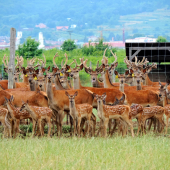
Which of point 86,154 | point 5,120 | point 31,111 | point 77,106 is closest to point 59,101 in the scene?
point 77,106

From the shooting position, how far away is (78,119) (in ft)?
29.6

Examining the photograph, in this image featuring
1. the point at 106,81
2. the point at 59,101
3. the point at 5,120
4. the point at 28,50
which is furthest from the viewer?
the point at 28,50

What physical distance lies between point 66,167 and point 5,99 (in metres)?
3.64

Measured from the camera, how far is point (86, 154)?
642 cm

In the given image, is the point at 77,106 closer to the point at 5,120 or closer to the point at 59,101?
the point at 59,101

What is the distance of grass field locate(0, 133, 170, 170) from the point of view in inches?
230

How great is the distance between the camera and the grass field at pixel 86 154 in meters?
5.85

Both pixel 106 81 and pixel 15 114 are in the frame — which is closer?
pixel 15 114

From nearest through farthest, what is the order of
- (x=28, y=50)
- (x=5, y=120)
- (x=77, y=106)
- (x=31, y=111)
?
(x=5, y=120), (x=31, y=111), (x=77, y=106), (x=28, y=50)

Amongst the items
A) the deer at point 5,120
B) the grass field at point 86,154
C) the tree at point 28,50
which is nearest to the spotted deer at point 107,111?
the grass field at point 86,154

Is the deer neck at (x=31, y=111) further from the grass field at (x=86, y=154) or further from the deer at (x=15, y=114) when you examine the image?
the grass field at (x=86, y=154)

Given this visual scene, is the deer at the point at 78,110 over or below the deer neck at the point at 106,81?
below

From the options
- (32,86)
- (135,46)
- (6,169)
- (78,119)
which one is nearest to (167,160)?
(6,169)

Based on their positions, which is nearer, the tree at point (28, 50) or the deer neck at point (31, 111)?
the deer neck at point (31, 111)
